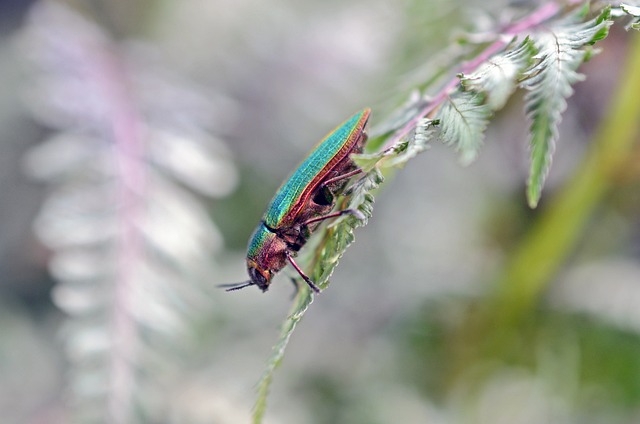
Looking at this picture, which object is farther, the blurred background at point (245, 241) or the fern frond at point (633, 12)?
the blurred background at point (245, 241)

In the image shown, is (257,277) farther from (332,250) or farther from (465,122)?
(465,122)

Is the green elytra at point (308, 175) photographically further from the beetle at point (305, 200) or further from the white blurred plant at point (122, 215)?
the white blurred plant at point (122, 215)

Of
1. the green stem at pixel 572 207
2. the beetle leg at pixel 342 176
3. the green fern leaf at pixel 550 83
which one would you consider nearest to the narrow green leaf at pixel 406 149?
the green fern leaf at pixel 550 83

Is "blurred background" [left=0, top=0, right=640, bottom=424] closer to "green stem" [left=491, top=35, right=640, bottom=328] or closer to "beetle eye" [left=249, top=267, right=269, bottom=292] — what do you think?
"green stem" [left=491, top=35, right=640, bottom=328]

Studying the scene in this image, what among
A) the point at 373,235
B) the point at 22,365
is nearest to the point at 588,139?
the point at 373,235

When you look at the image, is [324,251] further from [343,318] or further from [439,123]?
[343,318]
